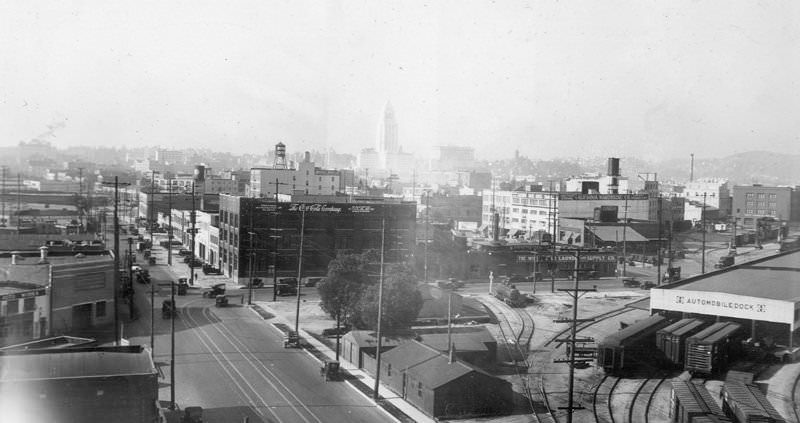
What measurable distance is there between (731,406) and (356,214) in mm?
38227

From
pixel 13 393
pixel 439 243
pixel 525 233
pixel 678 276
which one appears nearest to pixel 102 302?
pixel 13 393

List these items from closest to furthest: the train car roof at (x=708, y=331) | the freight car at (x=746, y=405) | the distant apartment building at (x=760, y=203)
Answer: the freight car at (x=746, y=405) → the train car roof at (x=708, y=331) → the distant apartment building at (x=760, y=203)

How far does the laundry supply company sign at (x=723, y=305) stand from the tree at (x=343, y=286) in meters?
16.0

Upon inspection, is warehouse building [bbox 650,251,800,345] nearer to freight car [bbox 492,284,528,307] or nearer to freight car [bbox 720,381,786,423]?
freight car [bbox 720,381,786,423]

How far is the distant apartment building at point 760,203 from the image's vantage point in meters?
111

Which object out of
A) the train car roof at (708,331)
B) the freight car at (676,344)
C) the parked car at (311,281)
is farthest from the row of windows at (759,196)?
the freight car at (676,344)

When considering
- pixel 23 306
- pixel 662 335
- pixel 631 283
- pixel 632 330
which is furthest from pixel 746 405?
pixel 631 283

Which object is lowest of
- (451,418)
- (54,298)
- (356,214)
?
(451,418)

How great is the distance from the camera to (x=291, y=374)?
29.1 meters

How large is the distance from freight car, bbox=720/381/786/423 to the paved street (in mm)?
11729

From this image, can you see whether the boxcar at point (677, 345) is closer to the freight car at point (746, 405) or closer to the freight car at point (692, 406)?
the freight car at point (746, 405)

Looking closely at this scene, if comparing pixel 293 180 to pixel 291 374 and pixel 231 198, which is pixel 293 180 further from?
pixel 291 374

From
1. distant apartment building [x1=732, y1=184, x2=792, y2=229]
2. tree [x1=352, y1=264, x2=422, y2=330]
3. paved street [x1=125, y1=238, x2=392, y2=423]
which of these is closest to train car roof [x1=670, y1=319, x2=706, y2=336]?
tree [x1=352, y1=264, x2=422, y2=330]

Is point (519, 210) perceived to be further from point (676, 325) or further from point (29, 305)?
point (29, 305)
